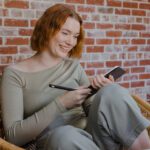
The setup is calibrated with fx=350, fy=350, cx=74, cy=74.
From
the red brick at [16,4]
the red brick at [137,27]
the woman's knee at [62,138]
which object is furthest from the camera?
the red brick at [137,27]

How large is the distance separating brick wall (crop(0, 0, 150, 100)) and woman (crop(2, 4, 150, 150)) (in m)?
0.44

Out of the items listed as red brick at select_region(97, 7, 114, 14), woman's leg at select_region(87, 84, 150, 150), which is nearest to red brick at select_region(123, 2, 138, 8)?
red brick at select_region(97, 7, 114, 14)

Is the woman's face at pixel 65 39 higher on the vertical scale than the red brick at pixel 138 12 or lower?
lower

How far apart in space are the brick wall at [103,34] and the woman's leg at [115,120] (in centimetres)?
86

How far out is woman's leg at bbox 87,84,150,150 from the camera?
4.51ft

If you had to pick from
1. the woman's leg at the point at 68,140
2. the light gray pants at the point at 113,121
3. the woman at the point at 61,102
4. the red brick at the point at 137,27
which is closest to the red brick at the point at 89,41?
the red brick at the point at 137,27

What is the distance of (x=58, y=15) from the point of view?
163cm

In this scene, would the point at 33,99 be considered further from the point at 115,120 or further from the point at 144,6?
the point at 144,6

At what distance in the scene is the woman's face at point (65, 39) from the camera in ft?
5.36

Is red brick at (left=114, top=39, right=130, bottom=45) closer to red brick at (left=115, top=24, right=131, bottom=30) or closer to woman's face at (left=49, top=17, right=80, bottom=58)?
red brick at (left=115, top=24, right=131, bottom=30)

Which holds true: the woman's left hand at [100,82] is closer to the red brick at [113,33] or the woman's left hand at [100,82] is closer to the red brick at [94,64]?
the red brick at [94,64]

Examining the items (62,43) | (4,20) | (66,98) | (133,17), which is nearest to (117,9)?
(133,17)

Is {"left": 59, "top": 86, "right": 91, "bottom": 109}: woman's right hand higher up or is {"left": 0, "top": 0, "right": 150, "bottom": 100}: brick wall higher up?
{"left": 0, "top": 0, "right": 150, "bottom": 100}: brick wall

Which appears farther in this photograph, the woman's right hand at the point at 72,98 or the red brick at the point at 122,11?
the red brick at the point at 122,11
